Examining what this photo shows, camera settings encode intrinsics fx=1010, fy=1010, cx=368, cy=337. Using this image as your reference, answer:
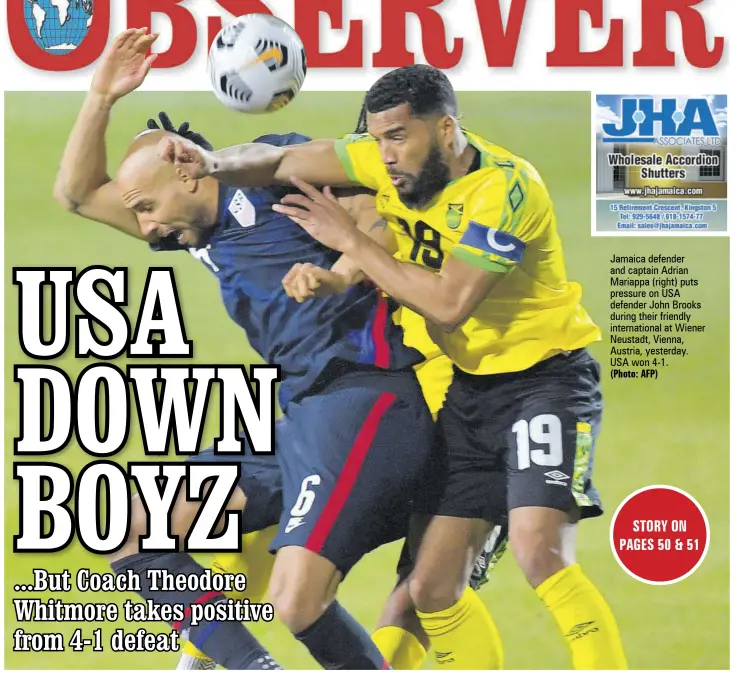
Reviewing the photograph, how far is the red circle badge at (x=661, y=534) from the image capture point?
3199 mm

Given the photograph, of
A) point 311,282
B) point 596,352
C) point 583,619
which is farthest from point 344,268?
point 583,619

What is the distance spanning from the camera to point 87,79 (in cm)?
313

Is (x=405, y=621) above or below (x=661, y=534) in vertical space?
below

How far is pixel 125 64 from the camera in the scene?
312 cm

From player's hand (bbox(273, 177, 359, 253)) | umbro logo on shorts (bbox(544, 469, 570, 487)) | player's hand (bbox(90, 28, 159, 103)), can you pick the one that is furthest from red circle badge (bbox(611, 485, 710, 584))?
player's hand (bbox(90, 28, 159, 103))

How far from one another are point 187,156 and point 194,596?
1.36 meters

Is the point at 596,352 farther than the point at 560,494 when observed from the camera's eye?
Yes

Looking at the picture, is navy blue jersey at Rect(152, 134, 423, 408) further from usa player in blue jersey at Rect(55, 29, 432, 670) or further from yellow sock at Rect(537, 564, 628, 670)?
yellow sock at Rect(537, 564, 628, 670)

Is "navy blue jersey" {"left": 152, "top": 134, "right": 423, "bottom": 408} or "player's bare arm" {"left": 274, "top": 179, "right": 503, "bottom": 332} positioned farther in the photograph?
"navy blue jersey" {"left": 152, "top": 134, "right": 423, "bottom": 408}

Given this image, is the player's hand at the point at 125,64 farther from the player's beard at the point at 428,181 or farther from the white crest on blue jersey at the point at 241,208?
the player's beard at the point at 428,181

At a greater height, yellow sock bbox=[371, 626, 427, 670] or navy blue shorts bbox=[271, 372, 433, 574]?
navy blue shorts bbox=[271, 372, 433, 574]

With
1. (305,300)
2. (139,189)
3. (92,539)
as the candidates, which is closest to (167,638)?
(92,539)

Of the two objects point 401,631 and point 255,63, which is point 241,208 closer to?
point 255,63

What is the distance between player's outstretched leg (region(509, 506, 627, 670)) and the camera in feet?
9.86
